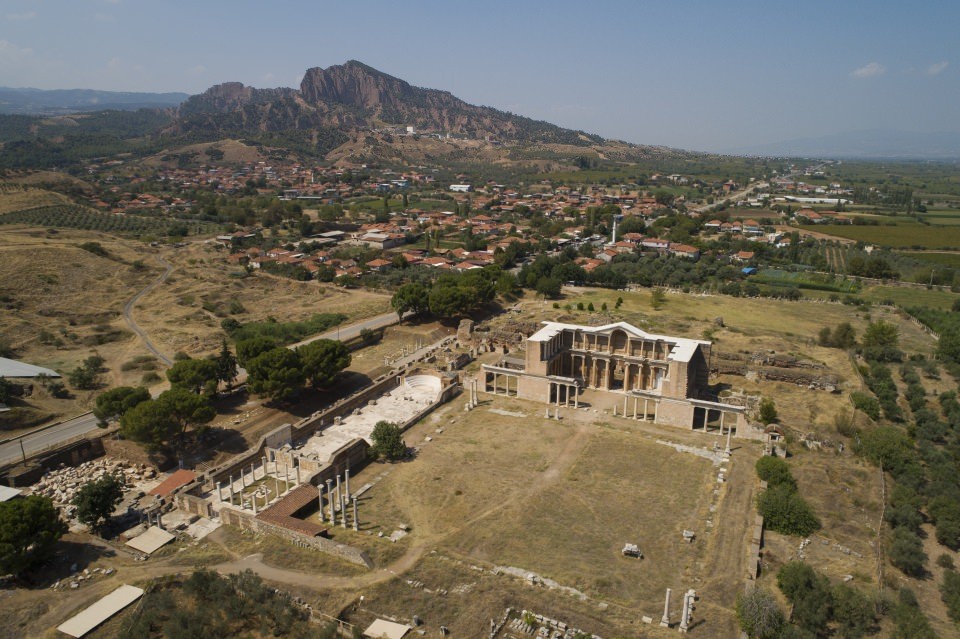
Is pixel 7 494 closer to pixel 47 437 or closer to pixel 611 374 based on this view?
pixel 47 437

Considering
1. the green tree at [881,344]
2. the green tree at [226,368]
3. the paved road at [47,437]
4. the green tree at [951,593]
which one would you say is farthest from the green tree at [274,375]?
the green tree at [881,344]

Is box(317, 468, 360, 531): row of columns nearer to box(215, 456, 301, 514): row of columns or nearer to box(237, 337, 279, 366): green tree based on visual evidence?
box(215, 456, 301, 514): row of columns

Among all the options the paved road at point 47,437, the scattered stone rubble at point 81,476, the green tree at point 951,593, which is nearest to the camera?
the green tree at point 951,593

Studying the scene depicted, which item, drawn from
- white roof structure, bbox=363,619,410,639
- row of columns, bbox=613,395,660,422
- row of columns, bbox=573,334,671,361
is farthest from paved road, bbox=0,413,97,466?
row of columns, bbox=613,395,660,422

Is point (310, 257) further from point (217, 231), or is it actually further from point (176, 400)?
point (176, 400)

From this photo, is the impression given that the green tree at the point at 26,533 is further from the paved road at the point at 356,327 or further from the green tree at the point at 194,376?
the paved road at the point at 356,327

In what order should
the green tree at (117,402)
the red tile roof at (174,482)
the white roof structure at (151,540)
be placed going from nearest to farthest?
the white roof structure at (151,540) < the red tile roof at (174,482) < the green tree at (117,402)
